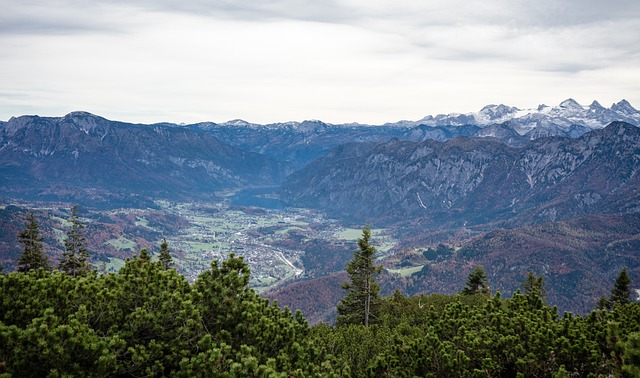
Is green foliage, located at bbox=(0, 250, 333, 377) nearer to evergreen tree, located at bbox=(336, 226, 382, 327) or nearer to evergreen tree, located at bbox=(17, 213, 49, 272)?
evergreen tree, located at bbox=(336, 226, 382, 327)

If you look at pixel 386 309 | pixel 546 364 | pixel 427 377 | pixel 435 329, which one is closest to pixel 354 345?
pixel 435 329

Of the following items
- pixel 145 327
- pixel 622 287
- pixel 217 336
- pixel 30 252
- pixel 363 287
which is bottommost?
pixel 622 287

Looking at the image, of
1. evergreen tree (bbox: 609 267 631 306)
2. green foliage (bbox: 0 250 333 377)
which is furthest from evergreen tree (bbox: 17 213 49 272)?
evergreen tree (bbox: 609 267 631 306)

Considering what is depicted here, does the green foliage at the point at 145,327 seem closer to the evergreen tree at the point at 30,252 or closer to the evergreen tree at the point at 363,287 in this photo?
the evergreen tree at the point at 363,287

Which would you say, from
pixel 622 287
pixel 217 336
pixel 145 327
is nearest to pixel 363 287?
pixel 217 336

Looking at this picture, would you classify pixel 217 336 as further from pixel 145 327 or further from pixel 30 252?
pixel 30 252

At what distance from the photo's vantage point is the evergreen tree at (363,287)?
43.5 m

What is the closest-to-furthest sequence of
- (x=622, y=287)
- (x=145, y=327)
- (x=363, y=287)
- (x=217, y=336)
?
(x=145, y=327) → (x=217, y=336) → (x=363, y=287) → (x=622, y=287)

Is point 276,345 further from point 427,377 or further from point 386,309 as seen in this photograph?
point 386,309

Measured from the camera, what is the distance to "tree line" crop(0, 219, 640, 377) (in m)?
12.0

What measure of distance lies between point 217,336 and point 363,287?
101ft

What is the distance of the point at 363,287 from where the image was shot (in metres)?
45.0

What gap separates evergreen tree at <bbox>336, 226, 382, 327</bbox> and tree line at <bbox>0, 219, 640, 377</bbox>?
23237 mm

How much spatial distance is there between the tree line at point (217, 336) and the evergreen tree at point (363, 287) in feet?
76.2
